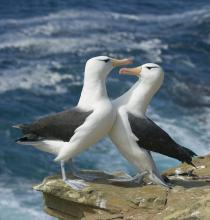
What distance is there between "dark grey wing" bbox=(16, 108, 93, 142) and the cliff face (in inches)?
23.2

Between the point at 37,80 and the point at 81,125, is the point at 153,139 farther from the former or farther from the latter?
the point at 37,80

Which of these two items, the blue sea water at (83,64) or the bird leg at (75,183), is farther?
the blue sea water at (83,64)

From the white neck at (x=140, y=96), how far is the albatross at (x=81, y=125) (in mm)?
340

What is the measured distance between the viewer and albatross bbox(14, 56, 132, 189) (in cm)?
1010

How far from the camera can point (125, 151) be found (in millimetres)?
10477

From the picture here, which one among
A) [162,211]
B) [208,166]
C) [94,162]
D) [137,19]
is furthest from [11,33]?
[162,211]

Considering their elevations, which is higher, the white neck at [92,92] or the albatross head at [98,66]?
the albatross head at [98,66]

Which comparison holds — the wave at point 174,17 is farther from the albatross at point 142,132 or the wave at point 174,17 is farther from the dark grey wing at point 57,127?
the dark grey wing at point 57,127

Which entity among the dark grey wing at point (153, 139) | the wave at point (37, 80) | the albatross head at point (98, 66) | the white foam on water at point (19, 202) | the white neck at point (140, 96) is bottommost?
the white foam on water at point (19, 202)

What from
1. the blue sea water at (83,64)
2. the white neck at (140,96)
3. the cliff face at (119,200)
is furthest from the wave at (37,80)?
the cliff face at (119,200)

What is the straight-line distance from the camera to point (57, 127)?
10.3m

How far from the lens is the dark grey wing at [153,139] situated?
10297 millimetres

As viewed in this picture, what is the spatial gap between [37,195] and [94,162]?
2643mm

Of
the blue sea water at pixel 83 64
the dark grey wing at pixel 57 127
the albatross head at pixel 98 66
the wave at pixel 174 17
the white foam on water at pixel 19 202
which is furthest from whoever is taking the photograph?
the wave at pixel 174 17
